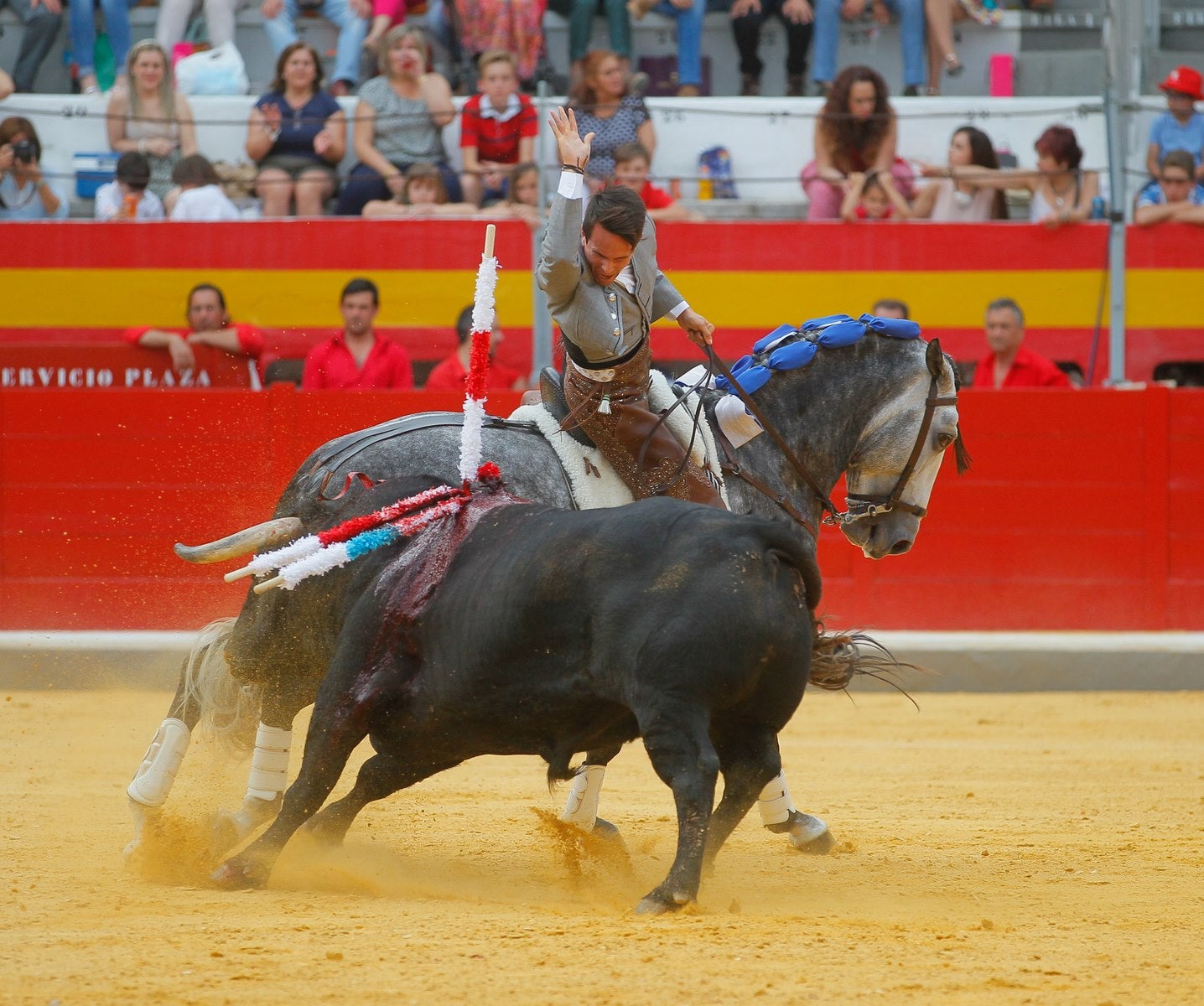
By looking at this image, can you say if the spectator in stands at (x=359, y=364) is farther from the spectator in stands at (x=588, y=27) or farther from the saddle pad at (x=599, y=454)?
the saddle pad at (x=599, y=454)

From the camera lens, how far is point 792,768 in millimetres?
6211

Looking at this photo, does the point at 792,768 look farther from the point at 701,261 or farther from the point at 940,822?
the point at 701,261

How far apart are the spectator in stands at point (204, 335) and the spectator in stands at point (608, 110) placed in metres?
2.01

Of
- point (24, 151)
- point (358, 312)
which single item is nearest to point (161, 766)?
point (358, 312)

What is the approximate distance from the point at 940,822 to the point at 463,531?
2.12m

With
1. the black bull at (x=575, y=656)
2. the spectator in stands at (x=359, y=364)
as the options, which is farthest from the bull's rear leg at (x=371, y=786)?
the spectator in stands at (x=359, y=364)

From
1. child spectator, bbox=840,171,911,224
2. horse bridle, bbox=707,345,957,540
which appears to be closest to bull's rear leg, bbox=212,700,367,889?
horse bridle, bbox=707,345,957,540

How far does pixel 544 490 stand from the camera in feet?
14.6

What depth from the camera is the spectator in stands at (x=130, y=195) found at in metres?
8.85

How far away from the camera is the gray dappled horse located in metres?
4.30

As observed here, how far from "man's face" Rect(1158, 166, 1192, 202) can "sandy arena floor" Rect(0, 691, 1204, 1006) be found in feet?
11.5

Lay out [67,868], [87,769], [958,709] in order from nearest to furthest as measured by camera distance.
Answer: [67,868] → [87,769] → [958,709]

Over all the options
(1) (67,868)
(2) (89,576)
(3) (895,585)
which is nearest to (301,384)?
(2) (89,576)

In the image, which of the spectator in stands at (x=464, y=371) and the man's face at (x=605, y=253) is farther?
the spectator in stands at (x=464, y=371)
